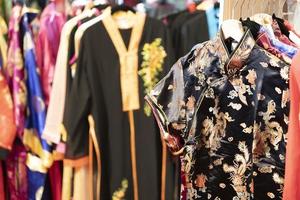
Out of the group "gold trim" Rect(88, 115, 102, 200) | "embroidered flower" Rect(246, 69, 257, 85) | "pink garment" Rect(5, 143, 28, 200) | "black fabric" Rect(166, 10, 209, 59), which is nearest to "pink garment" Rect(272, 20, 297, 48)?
"embroidered flower" Rect(246, 69, 257, 85)

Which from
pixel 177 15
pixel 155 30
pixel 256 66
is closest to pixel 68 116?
pixel 155 30

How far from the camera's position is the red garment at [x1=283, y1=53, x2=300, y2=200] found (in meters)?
0.75

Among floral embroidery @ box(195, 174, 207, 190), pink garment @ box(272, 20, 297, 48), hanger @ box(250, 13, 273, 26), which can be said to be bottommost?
floral embroidery @ box(195, 174, 207, 190)

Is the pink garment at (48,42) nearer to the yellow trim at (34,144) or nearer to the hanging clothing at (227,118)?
the yellow trim at (34,144)

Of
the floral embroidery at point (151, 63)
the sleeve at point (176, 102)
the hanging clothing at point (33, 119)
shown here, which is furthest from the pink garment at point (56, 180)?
the sleeve at point (176, 102)

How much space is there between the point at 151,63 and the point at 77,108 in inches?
10.4

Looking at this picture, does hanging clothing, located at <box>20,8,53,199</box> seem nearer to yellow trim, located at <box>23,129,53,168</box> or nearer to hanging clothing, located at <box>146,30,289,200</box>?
yellow trim, located at <box>23,129,53,168</box>

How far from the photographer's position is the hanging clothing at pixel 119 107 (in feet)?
3.98

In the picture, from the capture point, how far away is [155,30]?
129cm

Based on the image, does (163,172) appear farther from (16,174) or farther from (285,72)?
(285,72)

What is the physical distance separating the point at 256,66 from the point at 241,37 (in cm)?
8

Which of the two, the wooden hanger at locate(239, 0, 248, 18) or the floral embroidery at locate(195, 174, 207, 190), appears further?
the wooden hanger at locate(239, 0, 248, 18)

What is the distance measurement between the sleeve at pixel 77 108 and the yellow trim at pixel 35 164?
0.12m

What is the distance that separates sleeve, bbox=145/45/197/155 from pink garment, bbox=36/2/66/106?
428 mm
